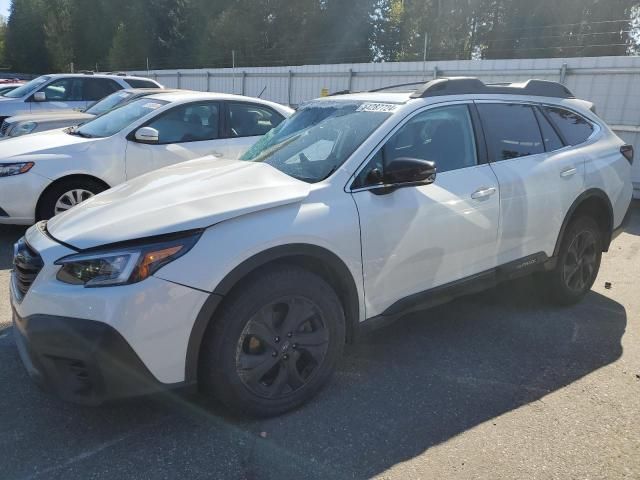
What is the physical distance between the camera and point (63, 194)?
572 centimetres

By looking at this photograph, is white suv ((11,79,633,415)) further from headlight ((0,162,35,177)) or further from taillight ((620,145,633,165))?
headlight ((0,162,35,177))

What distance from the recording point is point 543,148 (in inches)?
162

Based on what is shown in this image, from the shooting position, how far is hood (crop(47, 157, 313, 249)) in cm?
251

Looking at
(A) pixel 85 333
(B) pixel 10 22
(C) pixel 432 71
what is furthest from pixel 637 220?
(B) pixel 10 22

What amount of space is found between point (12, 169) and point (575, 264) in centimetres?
540

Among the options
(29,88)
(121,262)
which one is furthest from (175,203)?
(29,88)

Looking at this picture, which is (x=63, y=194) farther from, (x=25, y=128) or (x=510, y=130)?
(x=510, y=130)

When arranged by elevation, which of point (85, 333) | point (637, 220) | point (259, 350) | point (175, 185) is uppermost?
point (175, 185)

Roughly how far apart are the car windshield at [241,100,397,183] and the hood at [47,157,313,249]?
155 millimetres

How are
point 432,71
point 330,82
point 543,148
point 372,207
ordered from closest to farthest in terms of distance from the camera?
point 372,207, point 543,148, point 432,71, point 330,82

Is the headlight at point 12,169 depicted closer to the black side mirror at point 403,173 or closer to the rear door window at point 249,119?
the rear door window at point 249,119

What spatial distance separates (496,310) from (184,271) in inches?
115

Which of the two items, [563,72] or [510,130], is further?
[563,72]

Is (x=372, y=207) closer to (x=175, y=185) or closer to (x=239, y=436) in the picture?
(x=175, y=185)
